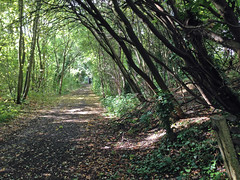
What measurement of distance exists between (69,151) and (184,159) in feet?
10.7

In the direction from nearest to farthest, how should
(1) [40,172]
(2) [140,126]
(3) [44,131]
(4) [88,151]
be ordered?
(1) [40,172]
(4) [88,151]
(2) [140,126]
(3) [44,131]

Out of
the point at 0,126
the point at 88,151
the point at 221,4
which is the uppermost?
the point at 221,4

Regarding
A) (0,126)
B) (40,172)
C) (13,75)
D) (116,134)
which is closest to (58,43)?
(13,75)

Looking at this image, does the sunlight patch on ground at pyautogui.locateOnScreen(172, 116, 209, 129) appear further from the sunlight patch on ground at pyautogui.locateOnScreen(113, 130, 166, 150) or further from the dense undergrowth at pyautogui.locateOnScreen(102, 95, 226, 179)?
the sunlight patch on ground at pyautogui.locateOnScreen(113, 130, 166, 150)

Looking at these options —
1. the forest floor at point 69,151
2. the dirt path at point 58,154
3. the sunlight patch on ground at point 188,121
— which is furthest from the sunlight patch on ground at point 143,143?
the sunlight patch on ground at point 188,121

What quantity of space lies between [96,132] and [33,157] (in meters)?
2.82

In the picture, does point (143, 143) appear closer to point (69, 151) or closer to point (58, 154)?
point (69, 151)

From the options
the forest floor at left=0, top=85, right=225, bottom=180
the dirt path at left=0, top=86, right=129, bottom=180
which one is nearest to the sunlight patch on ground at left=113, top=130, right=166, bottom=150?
the forest floor at left=0, top=85, right=225, bottom=180

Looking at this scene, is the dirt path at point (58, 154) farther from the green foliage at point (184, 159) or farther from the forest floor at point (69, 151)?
the green foliage at point (184, 159)

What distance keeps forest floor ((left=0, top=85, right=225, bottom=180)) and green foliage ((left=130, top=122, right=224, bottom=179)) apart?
3.0 inches

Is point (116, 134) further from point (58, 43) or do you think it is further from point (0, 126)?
point (58, 43)

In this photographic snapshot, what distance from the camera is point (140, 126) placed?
23.3 feet

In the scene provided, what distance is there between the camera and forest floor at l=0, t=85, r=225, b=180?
14.2ft

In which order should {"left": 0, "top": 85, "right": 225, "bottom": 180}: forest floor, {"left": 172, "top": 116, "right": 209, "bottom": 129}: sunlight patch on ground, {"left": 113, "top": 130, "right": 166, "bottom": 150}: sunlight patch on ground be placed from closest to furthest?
Result: {"left": 0, "top": 85, "right": 225, "bottom": 180}: forest floor
{"left": 172, "top": 116, "right": 209, "bottom": 129}: sunlight patch on ground
{"left": 113, "top": 130, "right": 166, "bottom": 150}: sunlight patch on ground
